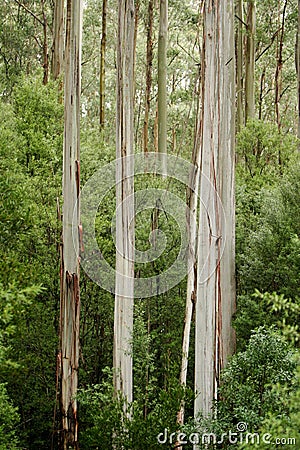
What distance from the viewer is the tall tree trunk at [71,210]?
8.12m

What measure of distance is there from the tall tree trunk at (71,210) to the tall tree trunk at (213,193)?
1.43 metres

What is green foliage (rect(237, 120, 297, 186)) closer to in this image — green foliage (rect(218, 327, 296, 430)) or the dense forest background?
the dense forest background

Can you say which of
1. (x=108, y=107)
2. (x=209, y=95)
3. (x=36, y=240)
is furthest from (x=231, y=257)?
(x=108, y=107)

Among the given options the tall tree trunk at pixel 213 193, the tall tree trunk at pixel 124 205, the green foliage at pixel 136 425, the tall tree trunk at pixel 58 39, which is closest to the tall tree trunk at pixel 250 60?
the tall tree trunk at pixel 58 39

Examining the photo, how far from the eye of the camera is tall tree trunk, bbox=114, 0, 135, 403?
8508 mm

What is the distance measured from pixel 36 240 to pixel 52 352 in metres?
1.70

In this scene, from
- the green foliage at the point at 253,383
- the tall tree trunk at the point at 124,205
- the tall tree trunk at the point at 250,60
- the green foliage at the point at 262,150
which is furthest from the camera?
the tall tree trunk at the point at 250,60

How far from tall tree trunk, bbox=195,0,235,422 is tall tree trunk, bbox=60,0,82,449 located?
143 cm

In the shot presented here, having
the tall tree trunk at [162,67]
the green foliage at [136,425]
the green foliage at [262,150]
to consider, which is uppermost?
the tall tree trunk at [162,67]

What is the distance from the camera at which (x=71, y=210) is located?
26.8 feet

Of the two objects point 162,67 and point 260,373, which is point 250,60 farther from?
point 260,373

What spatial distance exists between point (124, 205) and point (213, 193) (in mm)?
1317

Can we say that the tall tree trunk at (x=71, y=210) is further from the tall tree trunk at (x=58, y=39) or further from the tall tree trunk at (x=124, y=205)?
the tall tree trunk at (x=58, y=39)

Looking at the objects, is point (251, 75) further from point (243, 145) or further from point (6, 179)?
point (6, 179)
